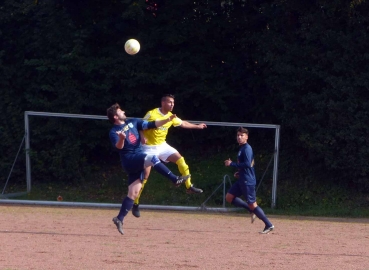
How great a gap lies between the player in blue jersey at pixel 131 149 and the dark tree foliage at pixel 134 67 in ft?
22.7

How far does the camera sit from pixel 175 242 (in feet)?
31.8

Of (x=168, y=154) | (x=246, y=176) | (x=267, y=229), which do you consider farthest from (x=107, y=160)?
(x=267, y=229)

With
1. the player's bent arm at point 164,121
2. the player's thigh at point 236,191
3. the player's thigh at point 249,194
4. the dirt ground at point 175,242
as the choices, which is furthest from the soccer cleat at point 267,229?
the player's bent arm at point 164,121

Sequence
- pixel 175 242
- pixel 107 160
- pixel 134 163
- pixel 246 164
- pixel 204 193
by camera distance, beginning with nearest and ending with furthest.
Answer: pixel 134 163
pixel 175 242
pixel 246 164
pixel 204 193
pixel 107 160

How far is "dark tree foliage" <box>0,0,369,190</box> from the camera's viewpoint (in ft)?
54.7

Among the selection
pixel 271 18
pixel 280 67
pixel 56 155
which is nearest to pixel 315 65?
pixel 280 67

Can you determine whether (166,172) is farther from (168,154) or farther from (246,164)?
(246,164)

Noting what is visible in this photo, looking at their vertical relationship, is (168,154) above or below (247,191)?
above

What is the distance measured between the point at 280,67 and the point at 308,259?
7.98 m

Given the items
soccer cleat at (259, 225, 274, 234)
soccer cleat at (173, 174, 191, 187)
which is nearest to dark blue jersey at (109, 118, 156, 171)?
soccer cleat at (173, 174, 191, 187)

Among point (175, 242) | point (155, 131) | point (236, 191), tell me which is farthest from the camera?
point (236, 191)

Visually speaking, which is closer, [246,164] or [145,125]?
[145,125]

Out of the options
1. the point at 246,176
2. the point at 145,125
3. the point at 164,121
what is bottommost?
the point at 246,176

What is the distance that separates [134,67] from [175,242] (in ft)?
28.8
